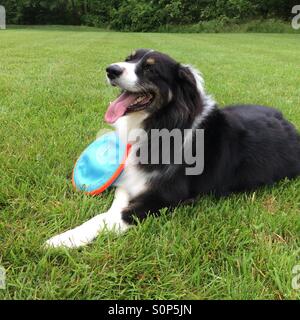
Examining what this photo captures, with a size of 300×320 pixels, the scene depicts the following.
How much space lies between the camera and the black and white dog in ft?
9.48

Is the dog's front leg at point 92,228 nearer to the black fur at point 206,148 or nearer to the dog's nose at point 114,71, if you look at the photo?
the black fur at point 206,148

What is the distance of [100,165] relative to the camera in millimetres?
3195

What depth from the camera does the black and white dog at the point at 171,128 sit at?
2.89 m

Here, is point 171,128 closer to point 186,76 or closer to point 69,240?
point 186,76

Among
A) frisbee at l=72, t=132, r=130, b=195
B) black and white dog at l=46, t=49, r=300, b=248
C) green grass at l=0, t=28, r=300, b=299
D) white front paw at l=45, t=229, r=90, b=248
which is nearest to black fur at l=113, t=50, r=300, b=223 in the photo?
black and white dog at l=46, t=49, r=300, b=248

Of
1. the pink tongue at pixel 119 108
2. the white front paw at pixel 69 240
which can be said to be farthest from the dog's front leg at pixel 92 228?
the pink tongue at pixel 119 108

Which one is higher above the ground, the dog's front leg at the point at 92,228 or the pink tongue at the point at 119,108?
the pink tongue at the point at 119,108

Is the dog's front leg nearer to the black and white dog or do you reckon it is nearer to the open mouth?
the black and white dog

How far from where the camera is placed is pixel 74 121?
15.1 ft

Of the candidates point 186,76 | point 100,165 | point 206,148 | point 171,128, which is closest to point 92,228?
point 100,165

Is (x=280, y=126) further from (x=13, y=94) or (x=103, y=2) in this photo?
(x=103, y=2)

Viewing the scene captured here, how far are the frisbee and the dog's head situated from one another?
0.32 metres

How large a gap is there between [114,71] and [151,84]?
295 millimetres

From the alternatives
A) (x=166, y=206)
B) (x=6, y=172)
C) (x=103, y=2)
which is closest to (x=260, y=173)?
(x=166, y=206)
